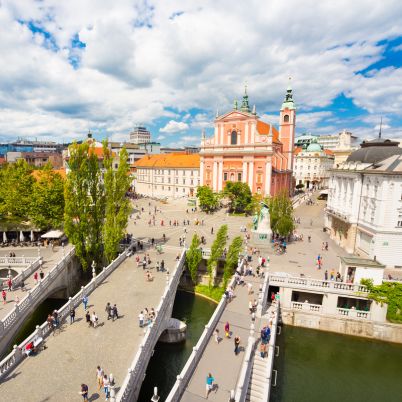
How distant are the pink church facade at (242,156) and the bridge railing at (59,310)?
3922cm

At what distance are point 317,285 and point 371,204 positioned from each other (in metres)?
12.3

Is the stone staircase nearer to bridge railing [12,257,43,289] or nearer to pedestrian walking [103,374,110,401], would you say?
pedestrian walking [103,374,110,401]

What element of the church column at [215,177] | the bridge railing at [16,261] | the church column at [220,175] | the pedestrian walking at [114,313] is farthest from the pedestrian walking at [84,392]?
the church column at [215,177]

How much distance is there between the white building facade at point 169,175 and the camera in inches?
3191

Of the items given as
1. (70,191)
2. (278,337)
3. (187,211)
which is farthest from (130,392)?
(187,211)

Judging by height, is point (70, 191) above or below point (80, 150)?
below

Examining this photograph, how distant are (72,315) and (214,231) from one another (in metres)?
27.7

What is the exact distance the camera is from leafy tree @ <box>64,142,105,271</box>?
28984 mm

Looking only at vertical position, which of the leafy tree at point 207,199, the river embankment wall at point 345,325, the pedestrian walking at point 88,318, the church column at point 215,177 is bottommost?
the river embankment wall at point 345,325

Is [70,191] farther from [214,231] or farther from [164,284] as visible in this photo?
[214,231]

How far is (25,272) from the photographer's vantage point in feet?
87.3

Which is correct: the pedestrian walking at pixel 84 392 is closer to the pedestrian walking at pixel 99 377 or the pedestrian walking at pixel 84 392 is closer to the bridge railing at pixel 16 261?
the pedestrian walking at pixel 99 377

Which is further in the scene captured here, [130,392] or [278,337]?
[278,337]

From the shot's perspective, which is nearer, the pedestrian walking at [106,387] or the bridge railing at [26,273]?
the pedestrian walking at [106,387]
